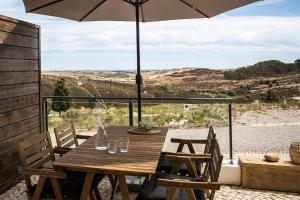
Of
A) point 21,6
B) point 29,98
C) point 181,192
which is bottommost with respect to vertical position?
point 181,192

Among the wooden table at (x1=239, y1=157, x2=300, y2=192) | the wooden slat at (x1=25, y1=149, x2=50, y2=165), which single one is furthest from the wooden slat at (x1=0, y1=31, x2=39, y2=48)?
the wooden table at (x1=239, y1=157, x2=300, y2=192)

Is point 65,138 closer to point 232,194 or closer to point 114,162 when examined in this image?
point 114,162

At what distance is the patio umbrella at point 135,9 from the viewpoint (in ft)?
11.6

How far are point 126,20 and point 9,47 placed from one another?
148 centimetres

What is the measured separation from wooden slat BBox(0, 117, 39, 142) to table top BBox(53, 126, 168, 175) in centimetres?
128

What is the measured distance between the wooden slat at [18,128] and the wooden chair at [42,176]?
3.03ft

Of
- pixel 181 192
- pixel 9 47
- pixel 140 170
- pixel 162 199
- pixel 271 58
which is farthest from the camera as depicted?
pixel 271 58

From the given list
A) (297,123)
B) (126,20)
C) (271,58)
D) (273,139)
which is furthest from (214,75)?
(126,20)

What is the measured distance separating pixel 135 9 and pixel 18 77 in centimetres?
166

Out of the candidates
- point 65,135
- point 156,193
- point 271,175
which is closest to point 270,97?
point 271,175

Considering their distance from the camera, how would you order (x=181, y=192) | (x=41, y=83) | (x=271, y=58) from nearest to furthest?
(x=181, y=192), (x=41, y=83), (x=271, y=58)

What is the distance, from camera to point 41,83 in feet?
15.5

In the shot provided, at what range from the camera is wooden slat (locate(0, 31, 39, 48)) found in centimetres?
374

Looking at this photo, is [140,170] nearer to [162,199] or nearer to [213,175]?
[162,199]
